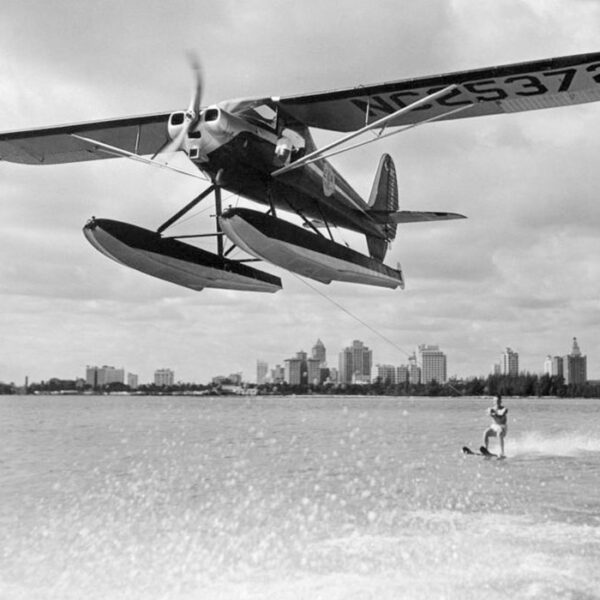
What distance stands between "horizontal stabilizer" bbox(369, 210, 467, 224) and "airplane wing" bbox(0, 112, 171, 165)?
12.9 ft

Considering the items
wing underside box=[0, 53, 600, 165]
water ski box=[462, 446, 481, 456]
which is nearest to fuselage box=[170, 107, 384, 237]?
wing underside box=[0, 53, 600, 165]

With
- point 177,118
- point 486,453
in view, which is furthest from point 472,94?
point 486,453

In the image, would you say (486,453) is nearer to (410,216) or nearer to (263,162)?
(410,216)

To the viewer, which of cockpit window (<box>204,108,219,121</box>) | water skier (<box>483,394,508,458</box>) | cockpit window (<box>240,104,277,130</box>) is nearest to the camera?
cockpit window (<box>204,108,219,121</box>)

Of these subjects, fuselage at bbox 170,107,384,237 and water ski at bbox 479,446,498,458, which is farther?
water ski at bbox 479,446,498,458

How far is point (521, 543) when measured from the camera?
25.5 ft

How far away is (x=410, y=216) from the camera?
12.5 meters

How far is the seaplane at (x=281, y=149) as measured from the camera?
8672 millimetres

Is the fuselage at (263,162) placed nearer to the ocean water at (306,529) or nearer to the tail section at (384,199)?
the tail section at (384,199)

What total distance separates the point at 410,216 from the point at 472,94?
3000 millimetres

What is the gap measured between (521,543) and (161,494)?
6.83 m

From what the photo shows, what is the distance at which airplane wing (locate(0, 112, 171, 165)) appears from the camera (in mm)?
10797

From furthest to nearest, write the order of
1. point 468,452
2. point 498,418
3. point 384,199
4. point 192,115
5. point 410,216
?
point 468,452, point 498,418, point 384,199, point 410,216, point 192,115

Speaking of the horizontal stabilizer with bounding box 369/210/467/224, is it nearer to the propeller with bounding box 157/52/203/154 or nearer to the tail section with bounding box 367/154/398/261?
the tail section with bounding box 367/154/398/261
